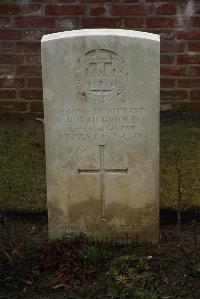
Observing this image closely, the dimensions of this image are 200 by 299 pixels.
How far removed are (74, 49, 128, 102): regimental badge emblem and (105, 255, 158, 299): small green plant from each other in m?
1.01

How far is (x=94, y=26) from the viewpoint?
639 cm

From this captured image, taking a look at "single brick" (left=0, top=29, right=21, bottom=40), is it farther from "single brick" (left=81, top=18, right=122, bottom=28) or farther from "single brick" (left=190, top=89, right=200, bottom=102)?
"single brick" (left=190, top=89, right=200, bottom=102)

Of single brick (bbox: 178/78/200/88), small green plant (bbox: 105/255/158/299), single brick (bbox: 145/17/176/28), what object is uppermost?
single brick (bbox: 145/17/176/28)

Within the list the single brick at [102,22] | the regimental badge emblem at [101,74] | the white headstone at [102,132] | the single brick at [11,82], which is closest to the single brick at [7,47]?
the single brick at [11,82]

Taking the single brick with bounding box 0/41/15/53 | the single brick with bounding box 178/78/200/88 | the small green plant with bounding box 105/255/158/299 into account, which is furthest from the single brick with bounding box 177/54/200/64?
the small green plant with bounding box 105/255/158/299

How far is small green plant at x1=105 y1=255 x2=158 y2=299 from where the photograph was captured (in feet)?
11.9

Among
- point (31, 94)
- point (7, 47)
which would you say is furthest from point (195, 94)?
point (7, 47)

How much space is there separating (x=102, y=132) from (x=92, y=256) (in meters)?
0.77

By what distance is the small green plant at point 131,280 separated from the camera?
11.9 ft

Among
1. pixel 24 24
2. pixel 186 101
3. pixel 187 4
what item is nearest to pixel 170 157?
pixel 186 101

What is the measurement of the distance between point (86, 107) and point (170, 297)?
1245 millimetres

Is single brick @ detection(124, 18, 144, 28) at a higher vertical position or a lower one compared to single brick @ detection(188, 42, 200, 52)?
higher

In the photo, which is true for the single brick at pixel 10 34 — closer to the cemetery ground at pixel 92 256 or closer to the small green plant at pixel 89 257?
the cemetery ground at pixel 92 256

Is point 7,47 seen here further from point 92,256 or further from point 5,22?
point 92,256
